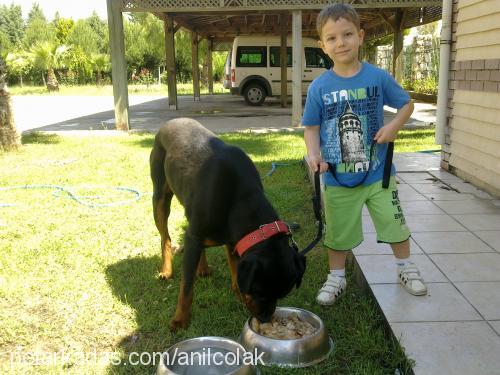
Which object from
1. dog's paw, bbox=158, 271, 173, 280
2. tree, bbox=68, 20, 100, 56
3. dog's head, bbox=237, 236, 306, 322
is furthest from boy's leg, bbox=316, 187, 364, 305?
tree, bbox=68, 20, 100, 56

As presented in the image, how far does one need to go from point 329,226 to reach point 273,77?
51.8 ft

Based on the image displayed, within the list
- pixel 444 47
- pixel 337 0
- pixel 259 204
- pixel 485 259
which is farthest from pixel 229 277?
pixel 337 0

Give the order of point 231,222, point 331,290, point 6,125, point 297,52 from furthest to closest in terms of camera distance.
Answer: point 297,52
point 6,125
point 331,290
point 231,222

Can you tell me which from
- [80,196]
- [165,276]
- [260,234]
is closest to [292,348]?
[260,234]

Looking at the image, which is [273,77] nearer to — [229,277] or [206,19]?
[206,19]

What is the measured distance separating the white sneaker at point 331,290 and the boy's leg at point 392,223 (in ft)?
1.29

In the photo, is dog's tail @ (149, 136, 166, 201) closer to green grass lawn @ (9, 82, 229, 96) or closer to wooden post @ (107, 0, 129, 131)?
wooden post @ (107, 0, 129, 131)

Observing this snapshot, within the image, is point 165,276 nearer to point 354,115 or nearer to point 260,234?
point 260,234

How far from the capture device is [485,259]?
3359mm

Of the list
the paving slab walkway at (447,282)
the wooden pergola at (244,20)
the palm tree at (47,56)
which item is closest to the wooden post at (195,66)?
the wooden pergola at (244,20)

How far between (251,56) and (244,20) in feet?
5.81

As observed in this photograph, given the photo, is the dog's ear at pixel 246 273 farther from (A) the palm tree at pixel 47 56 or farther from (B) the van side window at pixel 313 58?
(A) the palm tree at pixel 47 56

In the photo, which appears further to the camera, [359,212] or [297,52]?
[297,52]

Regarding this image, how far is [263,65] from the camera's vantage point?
1814 centimetres
